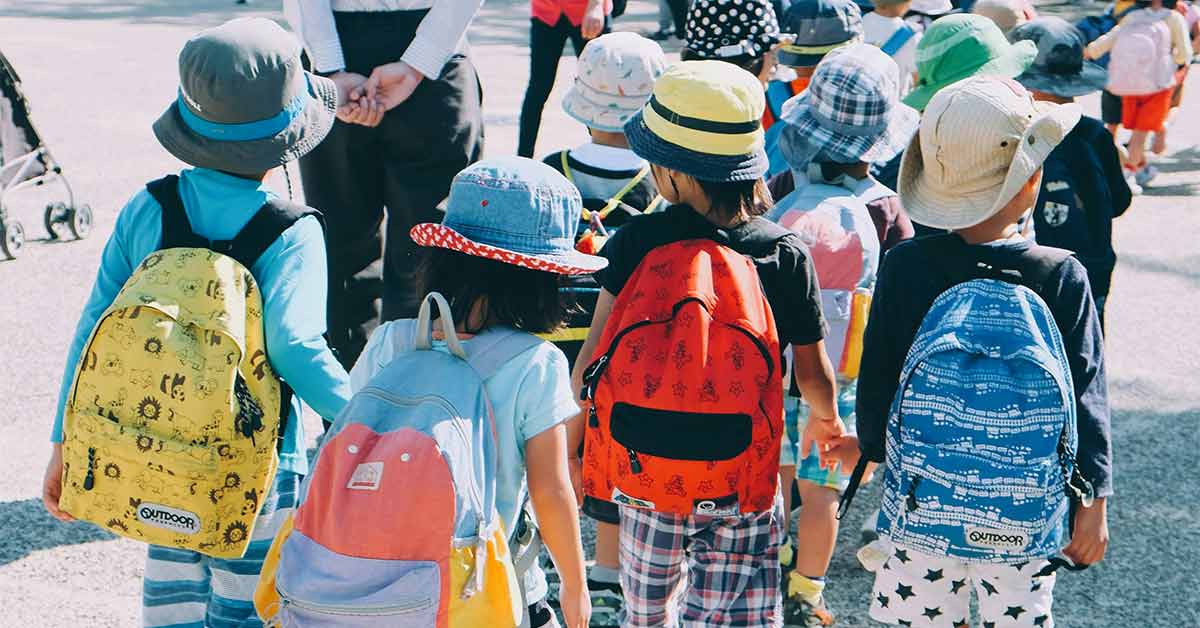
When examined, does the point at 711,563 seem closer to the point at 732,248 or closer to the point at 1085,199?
the point at 732,248

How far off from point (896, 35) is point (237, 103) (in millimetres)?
4032

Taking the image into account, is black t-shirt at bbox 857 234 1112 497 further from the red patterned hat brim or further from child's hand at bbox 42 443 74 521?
child's hand at bbox 42 443 74 521

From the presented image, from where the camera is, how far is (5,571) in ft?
13.5

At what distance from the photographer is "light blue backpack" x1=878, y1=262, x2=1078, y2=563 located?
2691mm

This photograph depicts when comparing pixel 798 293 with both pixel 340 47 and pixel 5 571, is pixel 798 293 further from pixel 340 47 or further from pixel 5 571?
pixel 5 571

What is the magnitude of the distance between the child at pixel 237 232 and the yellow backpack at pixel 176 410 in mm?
73

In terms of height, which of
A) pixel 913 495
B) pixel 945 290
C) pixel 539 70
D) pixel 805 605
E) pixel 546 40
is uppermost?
pixel 945 290

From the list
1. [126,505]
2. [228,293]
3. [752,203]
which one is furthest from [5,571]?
[752,203]

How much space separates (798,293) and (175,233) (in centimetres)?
135

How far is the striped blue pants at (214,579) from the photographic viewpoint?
2.93 m

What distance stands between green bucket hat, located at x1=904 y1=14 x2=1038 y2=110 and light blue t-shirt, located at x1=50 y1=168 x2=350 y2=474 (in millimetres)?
2504

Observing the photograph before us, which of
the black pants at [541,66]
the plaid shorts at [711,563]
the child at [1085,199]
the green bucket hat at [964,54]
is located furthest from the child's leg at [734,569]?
the black pants at [541,66]

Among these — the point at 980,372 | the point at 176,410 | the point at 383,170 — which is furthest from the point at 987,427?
the point at 383,170

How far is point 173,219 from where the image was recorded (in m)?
2.83
